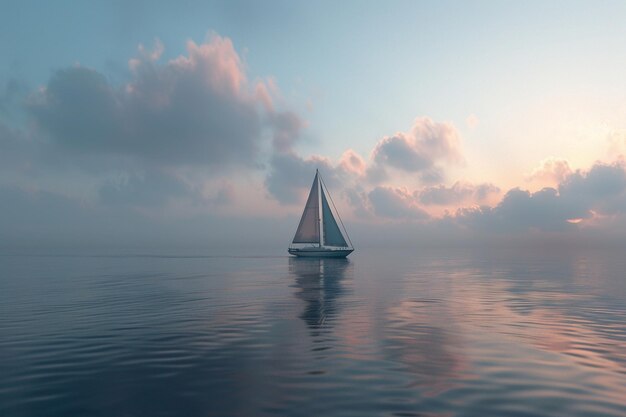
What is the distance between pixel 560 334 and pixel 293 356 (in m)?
16.2

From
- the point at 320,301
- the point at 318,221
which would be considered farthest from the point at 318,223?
the point at 320,301

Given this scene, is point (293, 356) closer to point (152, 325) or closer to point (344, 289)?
point (152, 325)

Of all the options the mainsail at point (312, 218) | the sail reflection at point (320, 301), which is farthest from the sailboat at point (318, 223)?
the sail reflection at point (320, 301)

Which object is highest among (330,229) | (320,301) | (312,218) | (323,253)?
(312,218)

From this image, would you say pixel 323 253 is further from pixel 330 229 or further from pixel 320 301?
pixel 320 301

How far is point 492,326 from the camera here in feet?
92.4

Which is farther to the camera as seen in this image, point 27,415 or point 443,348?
point 443,348

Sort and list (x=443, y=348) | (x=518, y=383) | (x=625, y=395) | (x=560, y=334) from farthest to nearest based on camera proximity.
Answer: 1. (x=560, y=334)
2. (x=443, y=348)
3. (x=518, y=383)
4. (x=625, y=395)

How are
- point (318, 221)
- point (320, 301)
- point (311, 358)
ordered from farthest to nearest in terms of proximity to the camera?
point (318, 221) → point (320, 301) → point (311, 358)

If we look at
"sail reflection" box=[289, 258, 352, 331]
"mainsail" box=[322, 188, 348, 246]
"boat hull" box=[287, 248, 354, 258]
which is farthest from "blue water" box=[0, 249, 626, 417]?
"boat hull" box=[287, 248, 354, 258]

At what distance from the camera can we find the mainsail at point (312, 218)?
115438mm

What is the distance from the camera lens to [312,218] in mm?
115562

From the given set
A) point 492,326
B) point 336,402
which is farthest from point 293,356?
point 492,326

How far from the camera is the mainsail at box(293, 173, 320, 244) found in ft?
379
